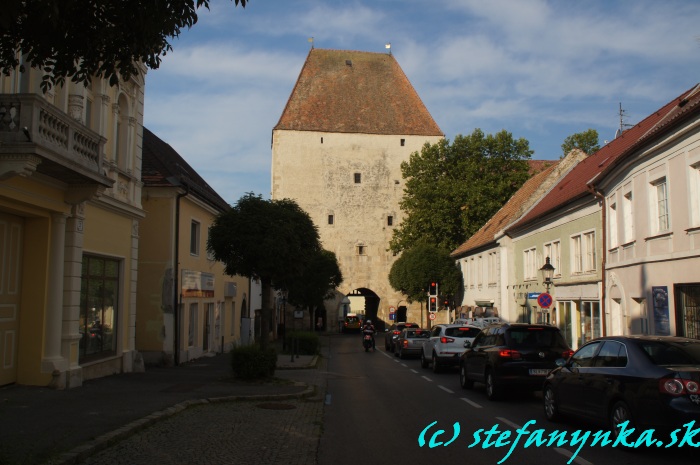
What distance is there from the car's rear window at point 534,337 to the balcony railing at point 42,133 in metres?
9.73

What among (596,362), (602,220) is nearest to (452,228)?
(602,220)

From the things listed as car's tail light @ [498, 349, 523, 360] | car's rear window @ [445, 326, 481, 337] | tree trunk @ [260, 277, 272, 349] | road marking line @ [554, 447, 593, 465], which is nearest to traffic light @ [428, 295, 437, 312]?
car's rear window @ [445, 326, 481, 337]

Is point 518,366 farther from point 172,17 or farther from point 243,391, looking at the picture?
point 172,17

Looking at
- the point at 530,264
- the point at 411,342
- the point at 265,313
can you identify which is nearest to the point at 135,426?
the point at 265,313

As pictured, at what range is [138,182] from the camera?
1928 centimetres

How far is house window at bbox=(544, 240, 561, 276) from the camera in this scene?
26314mm

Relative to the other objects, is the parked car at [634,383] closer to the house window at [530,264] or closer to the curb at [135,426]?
the curb at [135,426]

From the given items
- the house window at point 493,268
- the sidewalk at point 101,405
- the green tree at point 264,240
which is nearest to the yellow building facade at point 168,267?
the sidewalk at point 101,405

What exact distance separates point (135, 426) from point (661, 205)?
14280 millimetres

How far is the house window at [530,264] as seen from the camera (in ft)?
99.3

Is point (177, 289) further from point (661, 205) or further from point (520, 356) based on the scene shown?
point (661, 205)

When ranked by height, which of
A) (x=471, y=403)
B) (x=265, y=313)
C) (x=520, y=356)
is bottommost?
(x=471, y=403)

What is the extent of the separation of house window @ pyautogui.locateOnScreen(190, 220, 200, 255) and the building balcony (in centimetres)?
1140

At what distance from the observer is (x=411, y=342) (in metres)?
31.3
